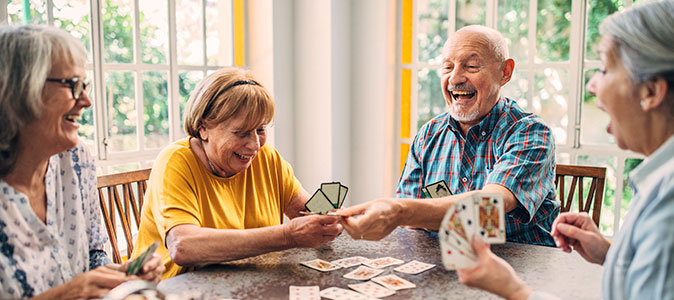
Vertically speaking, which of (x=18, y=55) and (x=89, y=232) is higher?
(x=18, y=55)

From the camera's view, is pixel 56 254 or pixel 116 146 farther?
pixel 116 146

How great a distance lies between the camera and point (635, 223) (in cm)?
121

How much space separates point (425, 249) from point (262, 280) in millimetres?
603

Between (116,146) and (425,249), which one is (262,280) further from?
(116,146)

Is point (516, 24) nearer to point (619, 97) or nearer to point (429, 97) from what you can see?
point (429, 97)

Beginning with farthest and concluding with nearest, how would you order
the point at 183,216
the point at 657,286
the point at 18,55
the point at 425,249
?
the point at 425,249 → the point at 183,216 → the point at 18,55 → the point at 657,286

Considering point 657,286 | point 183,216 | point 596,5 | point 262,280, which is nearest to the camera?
point 657,286

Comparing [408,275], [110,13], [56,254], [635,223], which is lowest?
[408,275]

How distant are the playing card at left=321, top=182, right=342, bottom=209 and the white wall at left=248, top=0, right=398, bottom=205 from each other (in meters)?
2.09

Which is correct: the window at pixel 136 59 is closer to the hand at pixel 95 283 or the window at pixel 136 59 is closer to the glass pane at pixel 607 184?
the hand at pixel 95 283

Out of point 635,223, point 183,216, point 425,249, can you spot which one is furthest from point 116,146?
point 635,223

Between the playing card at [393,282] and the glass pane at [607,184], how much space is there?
7.88 ft

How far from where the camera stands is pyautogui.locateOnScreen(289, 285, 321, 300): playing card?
59.6 inches

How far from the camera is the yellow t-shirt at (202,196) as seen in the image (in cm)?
187
